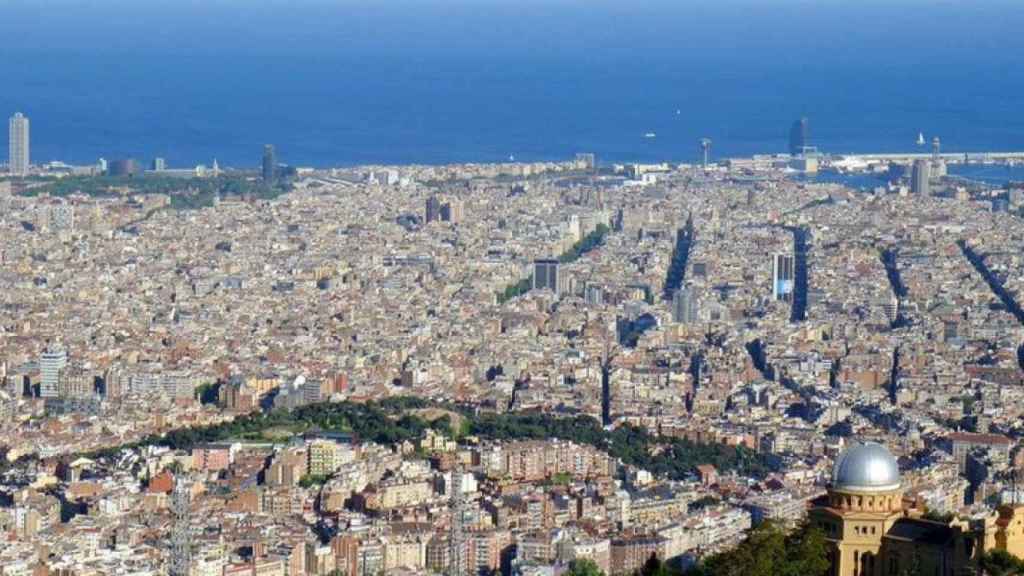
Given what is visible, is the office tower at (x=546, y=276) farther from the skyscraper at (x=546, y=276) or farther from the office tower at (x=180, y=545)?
the office tower at (x=180, y=545)

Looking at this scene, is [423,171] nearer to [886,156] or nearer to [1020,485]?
[886,156]

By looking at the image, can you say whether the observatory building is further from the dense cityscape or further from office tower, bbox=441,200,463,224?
office tower, bbox=441,200,463,224

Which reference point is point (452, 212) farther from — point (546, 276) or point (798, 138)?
point (798, 138)

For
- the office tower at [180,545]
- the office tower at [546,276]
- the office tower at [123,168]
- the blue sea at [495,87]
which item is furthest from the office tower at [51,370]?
the blue sea at [495,87]

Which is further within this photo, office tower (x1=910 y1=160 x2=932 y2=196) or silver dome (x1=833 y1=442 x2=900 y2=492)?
office tower (x1=910 y1=160 x2=932 y2=196)

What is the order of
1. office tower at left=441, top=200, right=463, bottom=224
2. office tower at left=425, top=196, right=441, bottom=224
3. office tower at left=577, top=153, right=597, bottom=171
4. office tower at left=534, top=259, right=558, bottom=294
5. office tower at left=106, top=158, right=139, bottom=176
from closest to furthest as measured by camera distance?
1. office tower at left=534, top=259, right=558, bottom=294
2. office tower at left=441, top=200, right=463, bottom=224
3. office tower at left=425, top=196, right=441, bottom=224
4. office tower at left=106, top=158, right=139, bottom=176
5. office tower at left=577, top=153, right=597, bottom=171

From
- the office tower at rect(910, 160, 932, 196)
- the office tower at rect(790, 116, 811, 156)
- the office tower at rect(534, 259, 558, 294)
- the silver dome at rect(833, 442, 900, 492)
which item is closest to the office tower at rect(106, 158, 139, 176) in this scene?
the office tower at rect(910, 160, 932, 196)

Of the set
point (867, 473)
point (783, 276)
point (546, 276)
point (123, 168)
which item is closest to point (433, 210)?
point (546, 276)
